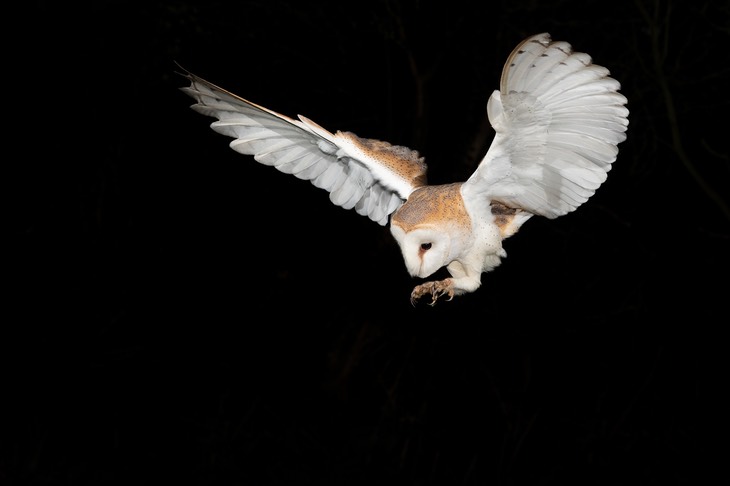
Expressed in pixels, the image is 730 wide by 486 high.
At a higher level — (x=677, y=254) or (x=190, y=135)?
(x=677, y=254)

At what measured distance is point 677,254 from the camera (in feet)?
20.1

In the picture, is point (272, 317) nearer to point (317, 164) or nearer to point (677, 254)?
point (677, 254)

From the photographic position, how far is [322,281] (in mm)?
5867

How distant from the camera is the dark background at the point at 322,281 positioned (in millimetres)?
5051

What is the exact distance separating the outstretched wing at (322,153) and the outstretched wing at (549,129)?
429 millimetres

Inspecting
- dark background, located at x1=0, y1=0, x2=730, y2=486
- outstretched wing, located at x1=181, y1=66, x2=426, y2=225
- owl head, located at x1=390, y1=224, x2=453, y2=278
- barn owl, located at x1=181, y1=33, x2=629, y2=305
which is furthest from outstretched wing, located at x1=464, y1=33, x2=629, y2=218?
dark background, located at x1=0, y1=0, x2=730, y2=486

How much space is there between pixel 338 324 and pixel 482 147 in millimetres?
1883

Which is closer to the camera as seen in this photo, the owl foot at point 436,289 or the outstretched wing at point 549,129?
the outstretched wing at point 549,129

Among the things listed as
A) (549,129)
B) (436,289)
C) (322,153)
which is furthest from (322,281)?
(549,129)

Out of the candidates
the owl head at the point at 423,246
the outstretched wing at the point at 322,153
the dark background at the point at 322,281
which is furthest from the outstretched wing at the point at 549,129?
the dark background at the point at 322,281

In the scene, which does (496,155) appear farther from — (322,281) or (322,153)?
(322,281)

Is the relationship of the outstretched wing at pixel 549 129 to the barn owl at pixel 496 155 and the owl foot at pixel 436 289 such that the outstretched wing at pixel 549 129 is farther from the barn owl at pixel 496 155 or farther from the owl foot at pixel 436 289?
the owl foot at pixel 436 289

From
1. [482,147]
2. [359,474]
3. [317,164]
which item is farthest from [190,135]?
[317,164]

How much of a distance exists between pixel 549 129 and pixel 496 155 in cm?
15
